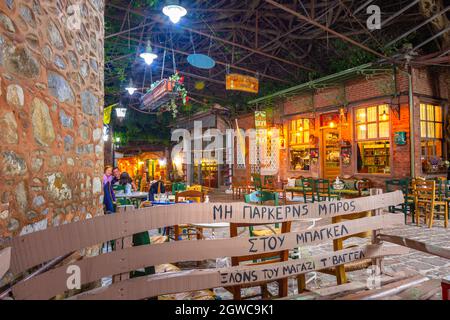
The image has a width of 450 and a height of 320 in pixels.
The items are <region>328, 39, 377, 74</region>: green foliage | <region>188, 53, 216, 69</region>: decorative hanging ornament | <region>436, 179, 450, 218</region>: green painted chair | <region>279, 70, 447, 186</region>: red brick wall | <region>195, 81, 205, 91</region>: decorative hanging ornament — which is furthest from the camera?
<region>195, 81, 205, 91</region>: decorative hanging ornament

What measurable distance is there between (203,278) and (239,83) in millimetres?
8048

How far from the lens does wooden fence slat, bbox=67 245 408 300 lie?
180 centimetres

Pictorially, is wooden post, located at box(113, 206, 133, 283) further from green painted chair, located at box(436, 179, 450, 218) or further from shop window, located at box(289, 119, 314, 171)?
shop window, located at box(289, 119, 314, 171)

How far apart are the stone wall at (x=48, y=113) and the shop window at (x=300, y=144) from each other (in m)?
9.75

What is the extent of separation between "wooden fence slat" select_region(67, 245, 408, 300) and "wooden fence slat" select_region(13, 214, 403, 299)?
11cm

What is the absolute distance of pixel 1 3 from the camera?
1.80m

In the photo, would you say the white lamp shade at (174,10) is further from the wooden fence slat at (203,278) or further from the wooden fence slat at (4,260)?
the wooden fence slat at (4,260)

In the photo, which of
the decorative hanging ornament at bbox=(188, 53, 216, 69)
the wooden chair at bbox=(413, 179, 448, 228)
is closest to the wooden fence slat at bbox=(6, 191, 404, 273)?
the wooden chair at bbox=(413, 179, 448, 228)

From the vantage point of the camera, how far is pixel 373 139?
31.0ft

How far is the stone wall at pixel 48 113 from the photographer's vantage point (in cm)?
185

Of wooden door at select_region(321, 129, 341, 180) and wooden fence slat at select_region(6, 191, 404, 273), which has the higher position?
wooden door at select_region(321, 129, 341, 180)
